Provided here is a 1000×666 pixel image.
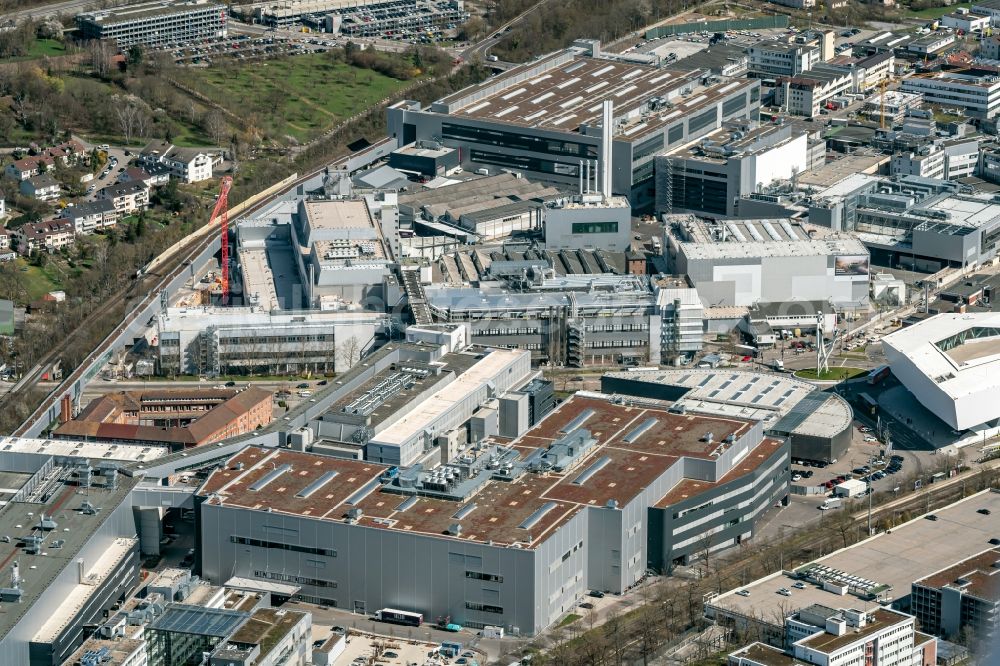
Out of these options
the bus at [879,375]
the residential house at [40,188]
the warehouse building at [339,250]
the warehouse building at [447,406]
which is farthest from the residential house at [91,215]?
the bus at [879,375]

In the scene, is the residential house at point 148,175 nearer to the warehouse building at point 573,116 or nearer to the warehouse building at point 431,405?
the warehouse building at point 573,116

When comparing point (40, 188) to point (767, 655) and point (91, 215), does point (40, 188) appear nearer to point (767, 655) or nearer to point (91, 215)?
point (91, 215)

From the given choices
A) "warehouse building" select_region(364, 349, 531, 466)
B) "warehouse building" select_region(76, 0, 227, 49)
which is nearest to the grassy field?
"warehouse building" select_region(76, 0, 227, 49)

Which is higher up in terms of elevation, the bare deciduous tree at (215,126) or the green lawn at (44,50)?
the green lawn at (44,50)

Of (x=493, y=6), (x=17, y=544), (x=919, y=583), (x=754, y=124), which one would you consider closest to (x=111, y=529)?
(x=17, y=544)

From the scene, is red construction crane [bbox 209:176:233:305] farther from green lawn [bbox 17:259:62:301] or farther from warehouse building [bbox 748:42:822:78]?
warehouse building [bbox 748:42:822:78]

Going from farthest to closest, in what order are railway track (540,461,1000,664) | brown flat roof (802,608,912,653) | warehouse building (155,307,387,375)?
warehouse building (155,307,387,375), railway track (540,461,1000,664), brown flat roof (802,608,912,653)

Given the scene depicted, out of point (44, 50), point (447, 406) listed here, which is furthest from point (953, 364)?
point (44, 50)
